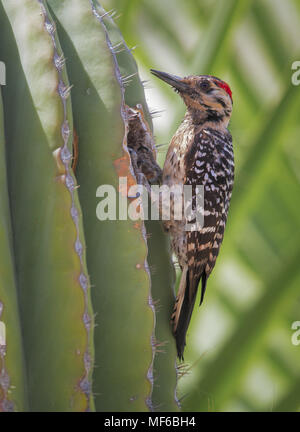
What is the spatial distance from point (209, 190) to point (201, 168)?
113 millimetres

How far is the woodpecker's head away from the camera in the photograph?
8.89 ft

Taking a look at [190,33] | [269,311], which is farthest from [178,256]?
[190,33]

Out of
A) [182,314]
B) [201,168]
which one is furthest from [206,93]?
[182,314]

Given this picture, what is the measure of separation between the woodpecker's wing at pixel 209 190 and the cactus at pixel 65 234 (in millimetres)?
762

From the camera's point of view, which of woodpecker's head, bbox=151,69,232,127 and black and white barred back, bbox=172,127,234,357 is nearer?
black and white barred back, bbox=172,127,234,357

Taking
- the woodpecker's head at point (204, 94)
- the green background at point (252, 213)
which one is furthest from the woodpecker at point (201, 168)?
the green background at point (252, 213)

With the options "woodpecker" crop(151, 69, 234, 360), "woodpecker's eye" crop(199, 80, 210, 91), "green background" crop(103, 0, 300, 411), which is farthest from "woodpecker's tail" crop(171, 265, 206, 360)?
"woodpecker's eye" crop(199, 80, 210, 91)

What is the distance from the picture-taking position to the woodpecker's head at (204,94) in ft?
8.89

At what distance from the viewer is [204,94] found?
2740 millimetres

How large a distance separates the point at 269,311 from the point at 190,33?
156 centimetres

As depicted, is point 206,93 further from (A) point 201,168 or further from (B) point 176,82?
(A) point 201,168

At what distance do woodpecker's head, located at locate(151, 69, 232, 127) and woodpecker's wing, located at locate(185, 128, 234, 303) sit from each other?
0.39 feet

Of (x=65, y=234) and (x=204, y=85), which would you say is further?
(x=204, y=85)

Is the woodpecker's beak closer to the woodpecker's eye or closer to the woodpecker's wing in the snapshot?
the woodpecker's eye
